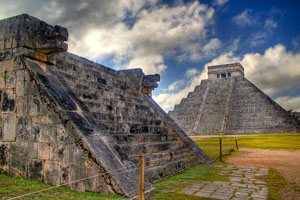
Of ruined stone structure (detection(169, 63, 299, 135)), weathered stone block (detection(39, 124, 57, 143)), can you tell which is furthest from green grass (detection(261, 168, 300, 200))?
ruined stone structure (detection(169, 63, 299, 135))

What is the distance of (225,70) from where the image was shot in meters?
51.9

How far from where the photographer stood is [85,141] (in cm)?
439

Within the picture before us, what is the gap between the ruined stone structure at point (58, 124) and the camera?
4.39 m

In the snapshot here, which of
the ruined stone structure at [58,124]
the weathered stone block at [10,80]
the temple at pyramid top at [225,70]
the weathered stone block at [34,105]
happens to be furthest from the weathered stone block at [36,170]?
the temple at pyramid top at [225,70]

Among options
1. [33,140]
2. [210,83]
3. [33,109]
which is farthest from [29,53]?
[210,83]

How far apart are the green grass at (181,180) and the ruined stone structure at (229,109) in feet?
103

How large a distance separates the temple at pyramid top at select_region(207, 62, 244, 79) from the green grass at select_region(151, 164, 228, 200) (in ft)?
152

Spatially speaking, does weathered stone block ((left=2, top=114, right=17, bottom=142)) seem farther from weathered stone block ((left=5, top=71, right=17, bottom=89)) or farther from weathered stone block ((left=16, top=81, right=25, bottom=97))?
weathered stone block ((left=5, top=71, right=17, bottom=89))

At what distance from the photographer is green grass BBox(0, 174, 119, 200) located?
397cm

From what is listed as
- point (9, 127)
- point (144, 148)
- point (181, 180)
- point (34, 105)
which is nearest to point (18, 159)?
point (9, 127)

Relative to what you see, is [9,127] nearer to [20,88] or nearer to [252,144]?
[20,88]

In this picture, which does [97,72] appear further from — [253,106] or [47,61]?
[253,106]

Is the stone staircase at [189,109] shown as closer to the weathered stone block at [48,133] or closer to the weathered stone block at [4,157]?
the weathered stone block at [4,157]

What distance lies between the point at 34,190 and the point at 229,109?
40744 millimetres
